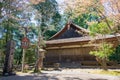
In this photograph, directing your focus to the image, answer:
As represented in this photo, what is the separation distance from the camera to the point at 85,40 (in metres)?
21.1

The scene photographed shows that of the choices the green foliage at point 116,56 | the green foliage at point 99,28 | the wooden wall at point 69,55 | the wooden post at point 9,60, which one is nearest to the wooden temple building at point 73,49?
the wooden wall at point 69,55

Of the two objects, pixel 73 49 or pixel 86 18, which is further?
pixel 86 18

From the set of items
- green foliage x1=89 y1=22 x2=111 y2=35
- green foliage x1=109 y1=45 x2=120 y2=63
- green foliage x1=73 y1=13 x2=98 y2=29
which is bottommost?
green foliage x1=109 y1=45 x2=120 y2=63

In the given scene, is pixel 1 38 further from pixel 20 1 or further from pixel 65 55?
pixel 20 1

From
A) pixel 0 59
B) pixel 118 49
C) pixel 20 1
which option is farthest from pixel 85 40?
pixel 20 1

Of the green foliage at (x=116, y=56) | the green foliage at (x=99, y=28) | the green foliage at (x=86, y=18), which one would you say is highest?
the green foliage at (x=86, y=18)

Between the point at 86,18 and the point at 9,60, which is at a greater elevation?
the point at 86,18

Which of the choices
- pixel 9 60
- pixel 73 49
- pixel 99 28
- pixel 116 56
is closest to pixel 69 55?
pixel 73 49

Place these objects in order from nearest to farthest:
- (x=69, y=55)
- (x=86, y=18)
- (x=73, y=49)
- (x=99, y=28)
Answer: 1. (x=99, y=28)
2. (x=73, y=49)
3. (x=69, y=55)
4. (x=86, y=18)

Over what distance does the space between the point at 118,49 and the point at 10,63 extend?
39.3 feet

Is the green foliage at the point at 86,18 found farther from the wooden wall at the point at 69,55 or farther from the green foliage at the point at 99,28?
the wooden wall at the point at 69,55

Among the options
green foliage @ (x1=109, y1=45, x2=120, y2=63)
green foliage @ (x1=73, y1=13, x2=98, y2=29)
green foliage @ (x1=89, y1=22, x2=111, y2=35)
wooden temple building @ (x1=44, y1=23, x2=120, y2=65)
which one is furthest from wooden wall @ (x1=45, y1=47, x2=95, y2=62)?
green foliage @ (x1=89, y1=22, x2=111, y2=35)

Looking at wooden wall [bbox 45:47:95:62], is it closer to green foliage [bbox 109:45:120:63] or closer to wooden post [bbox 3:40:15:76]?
green foliage [bbox 109:45:120:63]

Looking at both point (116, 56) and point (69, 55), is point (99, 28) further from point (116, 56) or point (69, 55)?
point (69, 55)
